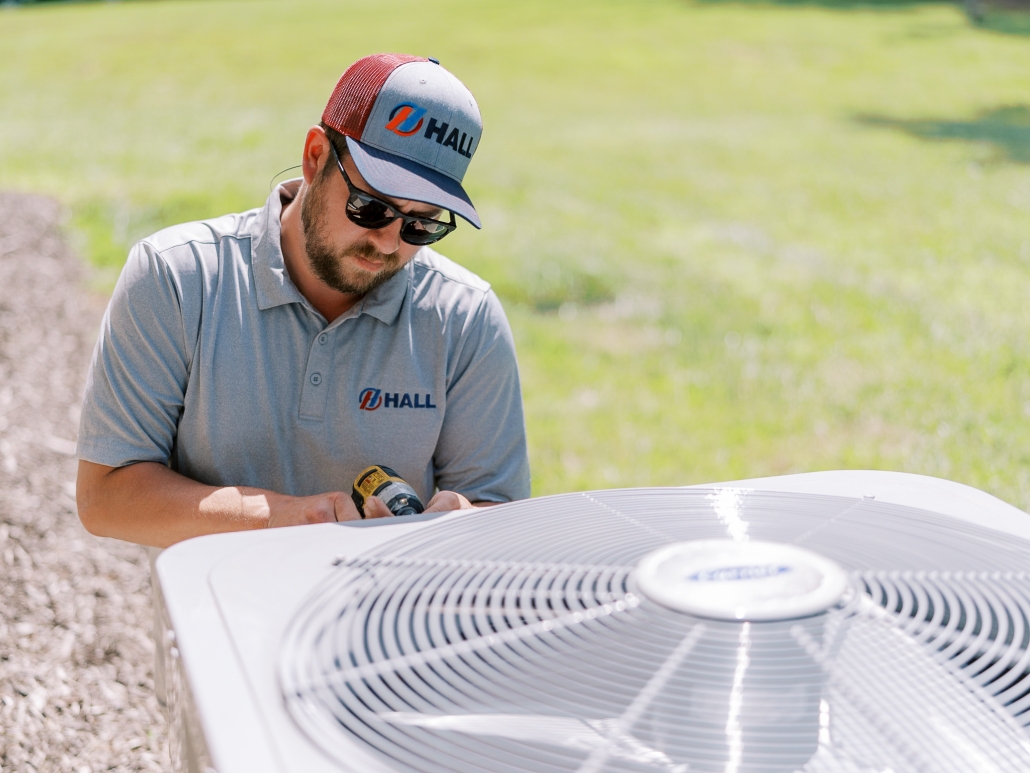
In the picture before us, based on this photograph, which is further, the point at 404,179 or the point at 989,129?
the point at 989,129

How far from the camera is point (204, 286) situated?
2.00 meters

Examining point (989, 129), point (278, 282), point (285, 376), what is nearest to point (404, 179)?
point (278, 282)

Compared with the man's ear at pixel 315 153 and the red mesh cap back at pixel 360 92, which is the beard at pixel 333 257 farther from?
the red mesh cap back at pixel 360 92

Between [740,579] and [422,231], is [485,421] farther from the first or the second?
[740,579]

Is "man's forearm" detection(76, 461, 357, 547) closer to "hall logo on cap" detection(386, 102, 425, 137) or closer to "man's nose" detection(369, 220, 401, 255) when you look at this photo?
"man's nose" detection(369, 220, 401, 255)

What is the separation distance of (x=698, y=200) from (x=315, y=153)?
25.9 feet

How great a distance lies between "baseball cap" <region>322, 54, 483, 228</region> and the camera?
1.89 metres

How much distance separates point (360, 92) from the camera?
1923mm

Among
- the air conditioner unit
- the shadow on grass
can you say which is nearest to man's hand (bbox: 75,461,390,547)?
the air conditioner unit

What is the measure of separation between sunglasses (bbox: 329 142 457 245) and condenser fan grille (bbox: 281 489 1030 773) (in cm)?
80

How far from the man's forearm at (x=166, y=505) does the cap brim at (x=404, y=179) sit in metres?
0.55

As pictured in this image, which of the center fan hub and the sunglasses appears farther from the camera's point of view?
the sunglasses

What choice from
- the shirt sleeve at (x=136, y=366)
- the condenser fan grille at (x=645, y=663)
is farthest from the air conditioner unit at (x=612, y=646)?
the shirt sleeve at (x=136, y=366)

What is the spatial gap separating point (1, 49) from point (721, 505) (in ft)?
78.1
